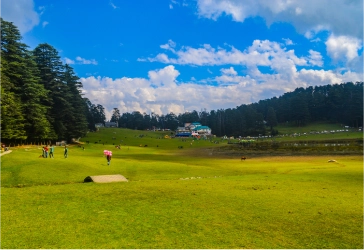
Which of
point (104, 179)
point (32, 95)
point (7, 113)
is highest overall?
point (32, 95)

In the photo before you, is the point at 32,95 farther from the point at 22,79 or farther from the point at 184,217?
the point at 184,217

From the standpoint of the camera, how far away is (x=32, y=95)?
51.2 meters

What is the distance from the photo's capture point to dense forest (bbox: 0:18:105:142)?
43844mm

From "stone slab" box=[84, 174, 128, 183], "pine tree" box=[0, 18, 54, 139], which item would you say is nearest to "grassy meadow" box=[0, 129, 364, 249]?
"stone slab" box=[84, 174, 128, 183]

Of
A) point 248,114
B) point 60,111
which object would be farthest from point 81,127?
point 248,114

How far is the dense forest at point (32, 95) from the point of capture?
43.8 m

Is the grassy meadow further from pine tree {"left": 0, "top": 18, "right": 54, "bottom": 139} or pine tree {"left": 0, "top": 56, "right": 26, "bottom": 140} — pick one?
pine tree {"left": 0, "top": 18, "right": 54, "bottom": 139}

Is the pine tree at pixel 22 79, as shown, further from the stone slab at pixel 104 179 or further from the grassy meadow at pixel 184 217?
the grassy meadow at pixel 184 217

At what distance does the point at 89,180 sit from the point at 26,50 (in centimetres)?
4531

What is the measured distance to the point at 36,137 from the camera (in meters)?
53.6

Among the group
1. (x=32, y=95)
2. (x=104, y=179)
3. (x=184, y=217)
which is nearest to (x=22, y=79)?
(x=32, y=95)

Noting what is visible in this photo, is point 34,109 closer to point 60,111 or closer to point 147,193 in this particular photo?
point 60,111

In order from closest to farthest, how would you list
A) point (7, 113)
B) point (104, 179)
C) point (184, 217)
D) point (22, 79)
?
1. point (184, 217)
2. point (104, 179)
3. point (7, 113)
4. point (22, 79)

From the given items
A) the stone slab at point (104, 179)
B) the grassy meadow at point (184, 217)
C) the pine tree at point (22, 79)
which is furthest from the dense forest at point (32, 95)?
the grassy meadow at point (184, 217)
